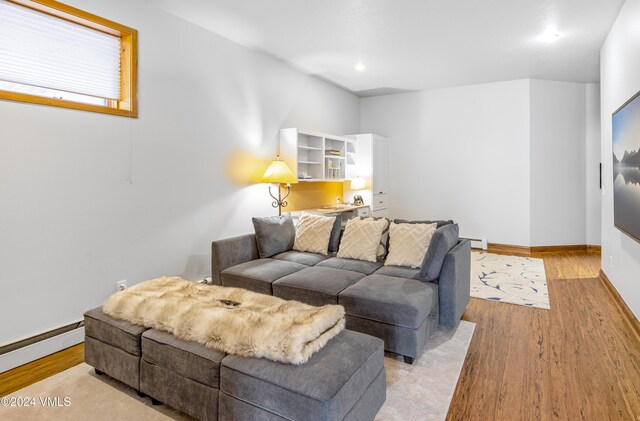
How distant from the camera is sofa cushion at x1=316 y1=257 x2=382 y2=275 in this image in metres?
3.15

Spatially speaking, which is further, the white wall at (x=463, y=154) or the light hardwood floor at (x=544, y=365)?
the white wall at (x=463, y=154)

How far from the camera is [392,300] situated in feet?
8.05

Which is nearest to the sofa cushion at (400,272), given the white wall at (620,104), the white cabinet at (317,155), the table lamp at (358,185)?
the white wall at (620,104)

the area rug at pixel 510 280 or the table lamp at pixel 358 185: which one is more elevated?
the table lamp at pixel 358 185

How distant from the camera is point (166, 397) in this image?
1.89 metres

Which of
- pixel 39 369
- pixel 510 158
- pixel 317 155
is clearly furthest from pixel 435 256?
pixel 510 158

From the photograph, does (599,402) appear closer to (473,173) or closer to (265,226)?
(265,226)

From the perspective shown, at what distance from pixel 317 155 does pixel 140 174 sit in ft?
8.86

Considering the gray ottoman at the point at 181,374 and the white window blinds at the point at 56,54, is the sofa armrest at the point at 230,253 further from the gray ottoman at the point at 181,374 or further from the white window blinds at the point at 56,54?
the white window blinds at the point at 56,54

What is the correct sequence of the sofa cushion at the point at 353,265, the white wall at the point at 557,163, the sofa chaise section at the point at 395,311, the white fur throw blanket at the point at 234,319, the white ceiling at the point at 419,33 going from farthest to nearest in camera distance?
the white wall at the point at 557,163, the white ceiling at the point at 419,33, the sofa cushion at the point at 353,265, the sofa chaise section at the point at 395,311, the white fur throw blanket at the point at 234,319

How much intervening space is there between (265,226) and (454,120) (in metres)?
4.17

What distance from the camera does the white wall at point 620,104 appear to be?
2.89m

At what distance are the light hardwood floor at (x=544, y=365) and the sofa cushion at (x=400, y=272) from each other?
650 millimetres

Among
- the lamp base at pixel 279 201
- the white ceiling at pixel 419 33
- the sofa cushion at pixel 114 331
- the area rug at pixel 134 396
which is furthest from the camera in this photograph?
the lamp base at pixel 279 201
